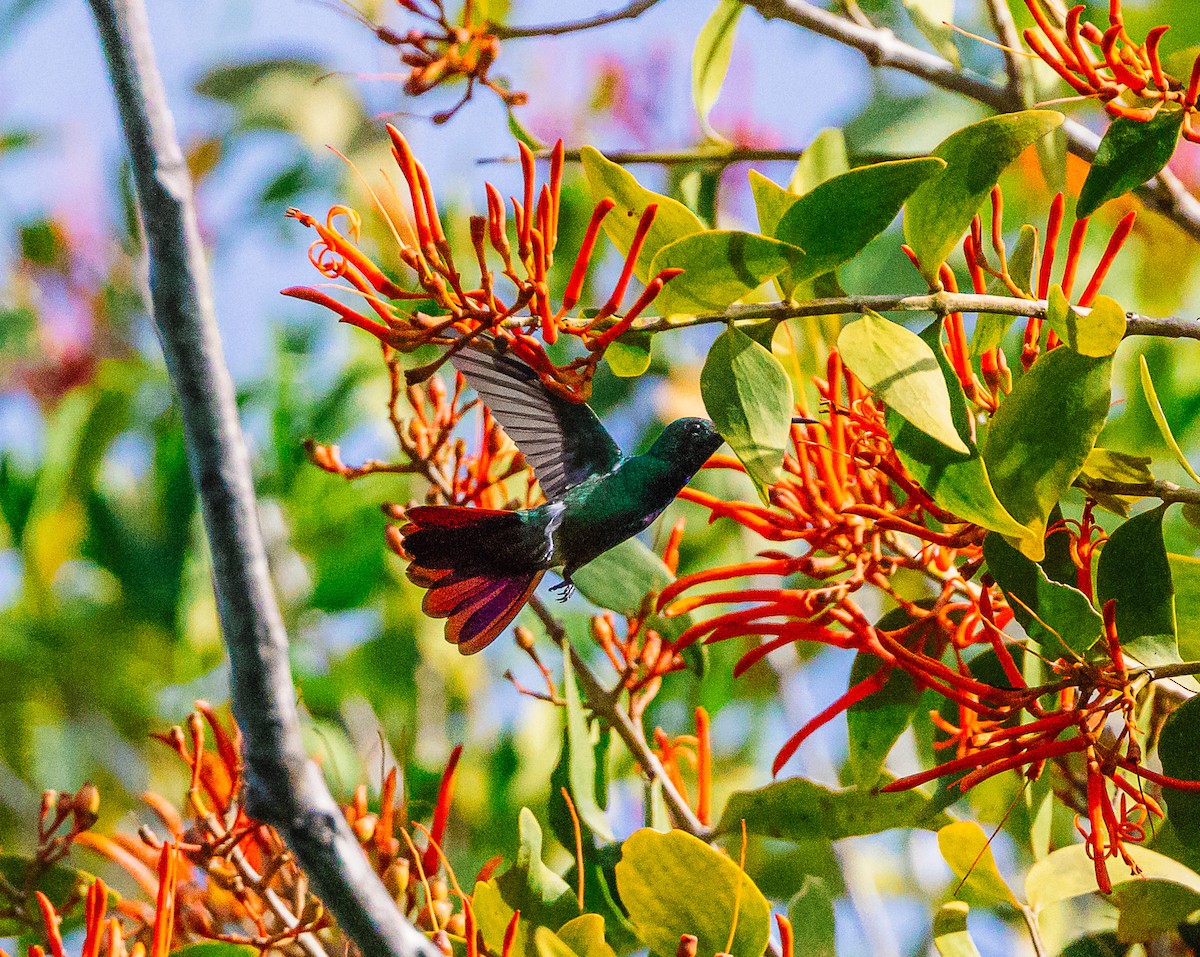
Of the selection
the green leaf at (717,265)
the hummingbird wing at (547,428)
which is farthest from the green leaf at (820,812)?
the green leaf at (717,265)

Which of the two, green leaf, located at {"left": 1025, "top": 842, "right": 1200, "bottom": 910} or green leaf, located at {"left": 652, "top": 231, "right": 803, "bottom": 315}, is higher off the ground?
green leaf, located at {"left": 652, "top": 231, "right": 803, "bottom": 315}

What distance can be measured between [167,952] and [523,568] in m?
0.27

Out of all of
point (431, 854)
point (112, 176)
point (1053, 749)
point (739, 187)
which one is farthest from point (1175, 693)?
point (112, 176)

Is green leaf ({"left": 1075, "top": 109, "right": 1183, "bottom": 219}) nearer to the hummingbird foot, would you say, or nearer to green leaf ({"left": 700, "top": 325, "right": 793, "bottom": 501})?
green leaf ({"left": 700, "top": 325, "right": 793, "bottom": 501})

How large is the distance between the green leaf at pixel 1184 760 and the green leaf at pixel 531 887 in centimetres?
34

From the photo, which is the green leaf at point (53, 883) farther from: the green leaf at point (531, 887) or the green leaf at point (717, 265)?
the green leaf at point (717, 265)

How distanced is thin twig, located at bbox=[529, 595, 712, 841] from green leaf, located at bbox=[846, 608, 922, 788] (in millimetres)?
126

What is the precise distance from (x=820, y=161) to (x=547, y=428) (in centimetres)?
25

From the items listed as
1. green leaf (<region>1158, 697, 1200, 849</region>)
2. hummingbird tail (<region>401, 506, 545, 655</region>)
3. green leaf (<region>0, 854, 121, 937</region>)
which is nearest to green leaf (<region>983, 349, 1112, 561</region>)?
green leaf (<region>1158, 697, 1200, 849</region>)

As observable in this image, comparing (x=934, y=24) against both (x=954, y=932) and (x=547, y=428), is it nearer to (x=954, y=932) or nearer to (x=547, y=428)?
(x=547, y=428)

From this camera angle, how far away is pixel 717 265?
1.96ft

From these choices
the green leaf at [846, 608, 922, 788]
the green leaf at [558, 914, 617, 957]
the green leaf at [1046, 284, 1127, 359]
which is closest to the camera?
the green leaf at [1046, 284, 1127, 359]

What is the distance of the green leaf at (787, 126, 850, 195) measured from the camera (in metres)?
0.85

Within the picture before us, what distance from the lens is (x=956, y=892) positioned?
741mm
